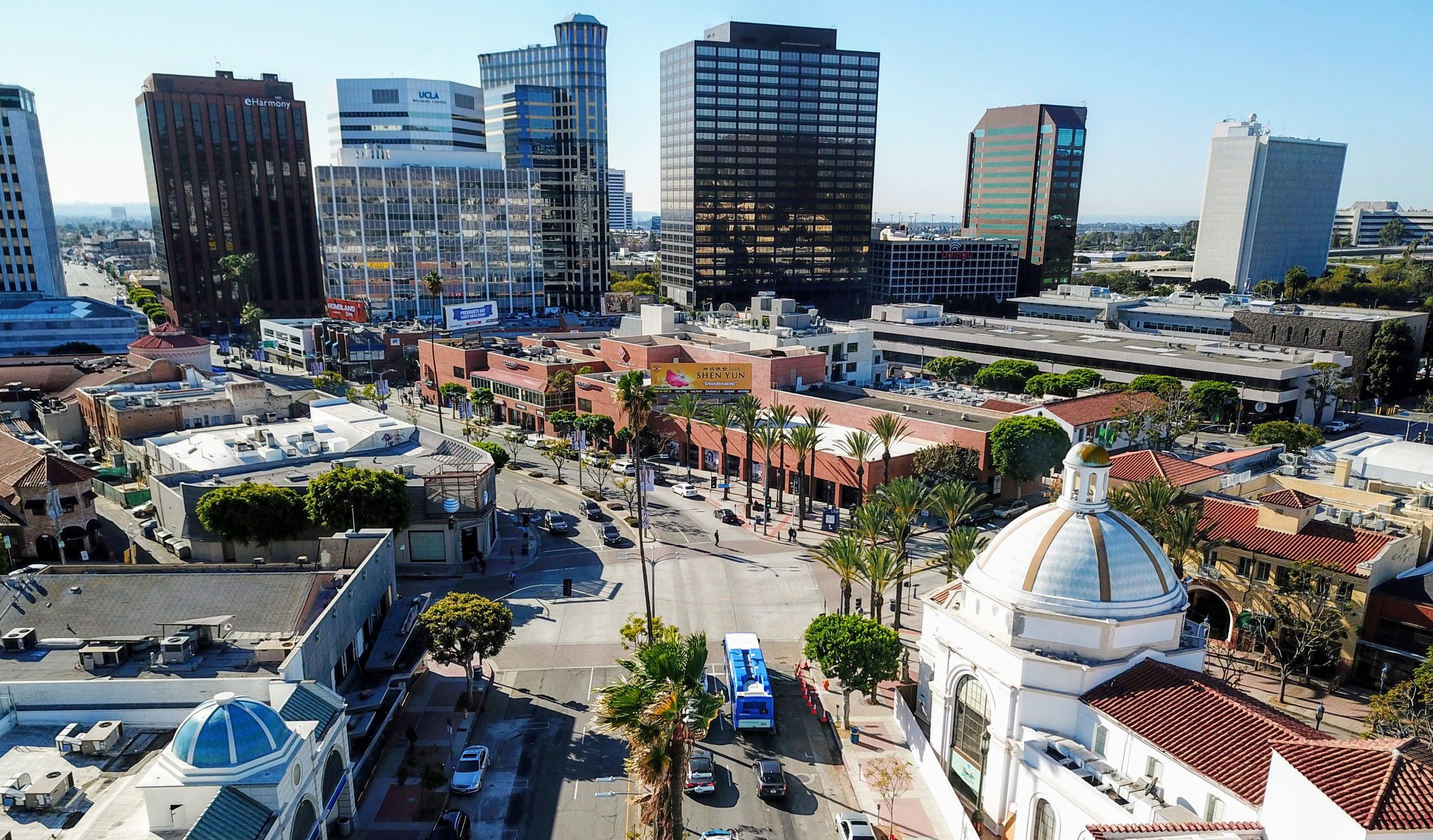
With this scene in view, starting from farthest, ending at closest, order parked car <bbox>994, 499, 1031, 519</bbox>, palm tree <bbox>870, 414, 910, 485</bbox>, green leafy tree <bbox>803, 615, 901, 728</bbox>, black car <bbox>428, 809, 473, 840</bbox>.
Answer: parked car <bbox>994, 499, 1031, 519</bbox> → palm tree <bbox>870, 414, 910, 485</bbox> → green leafy tree <bbox>803, 615, 901, 728</bbox> → black car <bbox>428, 809, 473, 840</bbox>

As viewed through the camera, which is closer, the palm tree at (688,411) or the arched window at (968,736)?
the arched window at (968,736)

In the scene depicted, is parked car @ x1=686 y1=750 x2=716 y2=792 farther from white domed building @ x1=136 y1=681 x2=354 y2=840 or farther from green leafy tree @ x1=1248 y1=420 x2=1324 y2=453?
green leafy tree @ x1=1248 y1=420 x2=1324 y2=453

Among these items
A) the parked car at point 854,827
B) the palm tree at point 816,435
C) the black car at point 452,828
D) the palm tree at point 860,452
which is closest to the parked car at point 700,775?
the parked car at point 854,827

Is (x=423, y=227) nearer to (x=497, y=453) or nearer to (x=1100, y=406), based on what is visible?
(x=497, y=453)

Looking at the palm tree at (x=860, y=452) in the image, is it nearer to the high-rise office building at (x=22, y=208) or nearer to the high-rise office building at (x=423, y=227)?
the high-rise office building at (x=423, y=227)

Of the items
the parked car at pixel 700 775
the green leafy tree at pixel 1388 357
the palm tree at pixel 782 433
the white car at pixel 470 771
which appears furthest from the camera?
the green leafy tree at pixel 1388 357

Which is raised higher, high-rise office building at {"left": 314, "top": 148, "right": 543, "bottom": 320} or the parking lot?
high-rise office building at {"left": 314, "top": 148, "right": 543, "bottom": 320}

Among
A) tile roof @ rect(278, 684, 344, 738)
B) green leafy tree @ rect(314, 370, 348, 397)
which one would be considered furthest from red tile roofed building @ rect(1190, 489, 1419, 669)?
green leafy tree @ rect(314, 370, 348, 397)
